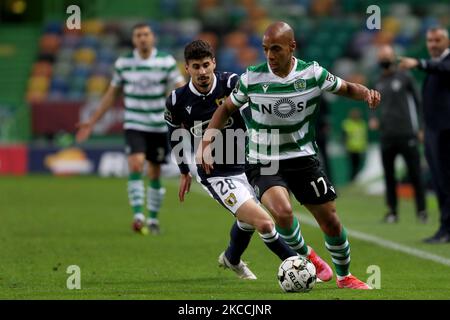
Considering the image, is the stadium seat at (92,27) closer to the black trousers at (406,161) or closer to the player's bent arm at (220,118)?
the black trousers at (406,161)

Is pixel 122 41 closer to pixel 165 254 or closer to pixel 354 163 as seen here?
pixel 354 163

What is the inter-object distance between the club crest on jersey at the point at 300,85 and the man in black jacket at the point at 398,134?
22.6 ft

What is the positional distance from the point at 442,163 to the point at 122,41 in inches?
808

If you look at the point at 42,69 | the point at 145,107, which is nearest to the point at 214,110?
the point at 145,107

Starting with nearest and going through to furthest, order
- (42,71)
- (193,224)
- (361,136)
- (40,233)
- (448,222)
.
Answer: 1. (448,222)
2. (40,233)
3. (193,224)
4. (361,136)
5. (42,71)

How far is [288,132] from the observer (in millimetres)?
8258

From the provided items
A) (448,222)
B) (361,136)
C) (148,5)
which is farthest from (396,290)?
(148,5)

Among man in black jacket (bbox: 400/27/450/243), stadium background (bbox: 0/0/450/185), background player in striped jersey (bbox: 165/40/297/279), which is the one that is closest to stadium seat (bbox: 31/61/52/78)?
stadium background (bbox: 0/0/450/185)

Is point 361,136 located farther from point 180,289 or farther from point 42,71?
point 180,289

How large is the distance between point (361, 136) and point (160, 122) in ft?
44.1

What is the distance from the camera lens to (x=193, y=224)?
14742 millimetres

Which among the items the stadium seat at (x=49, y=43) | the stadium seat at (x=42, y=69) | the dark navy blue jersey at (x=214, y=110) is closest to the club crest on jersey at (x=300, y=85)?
the dark navy blue jersey at (x=214, y=110)

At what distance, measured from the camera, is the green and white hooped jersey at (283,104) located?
8.12m

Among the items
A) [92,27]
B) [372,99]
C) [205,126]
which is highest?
[372,99]
